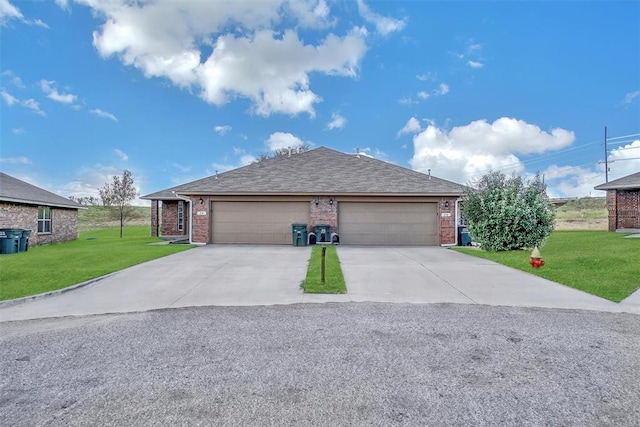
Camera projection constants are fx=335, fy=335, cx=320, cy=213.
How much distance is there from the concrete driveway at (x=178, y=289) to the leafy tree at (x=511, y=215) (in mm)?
7718

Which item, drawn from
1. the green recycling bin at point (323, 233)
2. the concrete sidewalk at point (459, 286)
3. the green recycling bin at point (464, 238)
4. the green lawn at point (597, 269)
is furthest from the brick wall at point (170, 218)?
the green lawn at point (597, 269)

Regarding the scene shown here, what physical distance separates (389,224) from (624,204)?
45.4 ft

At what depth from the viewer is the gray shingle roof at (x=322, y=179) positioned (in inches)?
623

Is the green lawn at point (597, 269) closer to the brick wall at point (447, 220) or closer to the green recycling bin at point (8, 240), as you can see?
the brick wall at point (447, 220)

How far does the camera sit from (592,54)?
15031 mm

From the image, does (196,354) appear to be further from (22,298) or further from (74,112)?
(74,112)

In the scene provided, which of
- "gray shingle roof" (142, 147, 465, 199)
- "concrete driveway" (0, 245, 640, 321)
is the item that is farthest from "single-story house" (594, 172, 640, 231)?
"concrete driveway" (0, 245, 640, 321)

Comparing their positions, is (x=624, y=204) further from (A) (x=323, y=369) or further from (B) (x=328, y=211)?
(A) (x=323, y=369)

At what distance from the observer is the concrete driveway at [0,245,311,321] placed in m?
5.75

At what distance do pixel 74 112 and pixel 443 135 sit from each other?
2097cm

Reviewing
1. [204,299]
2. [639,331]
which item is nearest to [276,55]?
[204,299]

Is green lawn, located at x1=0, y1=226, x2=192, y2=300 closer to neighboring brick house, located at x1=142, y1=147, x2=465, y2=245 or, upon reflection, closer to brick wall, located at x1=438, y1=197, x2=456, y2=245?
neighboring brick house, located at x1=142, y1=147, x2=465, y2=245

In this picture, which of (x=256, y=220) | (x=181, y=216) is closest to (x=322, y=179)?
(x=256, y=220)

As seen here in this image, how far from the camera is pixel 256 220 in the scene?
16.2m
